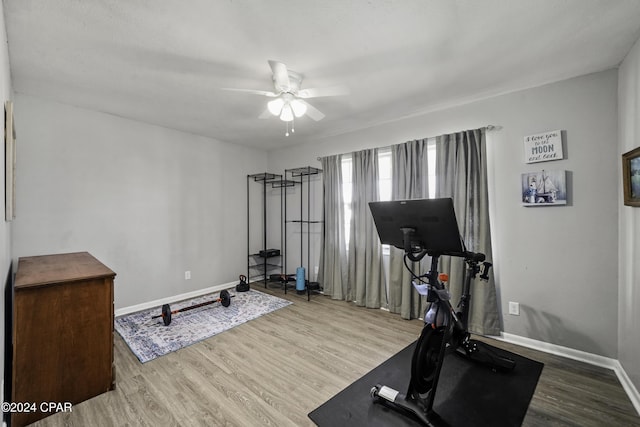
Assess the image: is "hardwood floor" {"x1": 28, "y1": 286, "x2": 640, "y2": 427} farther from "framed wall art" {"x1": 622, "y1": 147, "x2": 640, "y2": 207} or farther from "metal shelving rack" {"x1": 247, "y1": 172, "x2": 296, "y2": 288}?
"metal shelving rack" {"x1": 247, "y1": 172, "x2": 296, "y2": 288}

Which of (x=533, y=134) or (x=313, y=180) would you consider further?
(x=313, y=180)

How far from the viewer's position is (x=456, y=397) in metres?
1.92

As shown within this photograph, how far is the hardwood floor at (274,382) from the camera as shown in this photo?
174 cm

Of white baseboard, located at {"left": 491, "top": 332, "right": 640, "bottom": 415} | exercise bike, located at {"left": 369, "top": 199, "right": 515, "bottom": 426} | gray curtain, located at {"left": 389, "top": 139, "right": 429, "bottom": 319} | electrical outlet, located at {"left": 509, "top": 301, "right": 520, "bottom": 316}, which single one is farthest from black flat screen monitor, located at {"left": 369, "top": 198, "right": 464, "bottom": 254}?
white baseboard, located at {"left": 491, "top": 332, "right": 640, "bottom": 415}

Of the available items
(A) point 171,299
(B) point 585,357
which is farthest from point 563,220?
(A) point 171,299

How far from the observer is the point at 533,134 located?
2.58 m

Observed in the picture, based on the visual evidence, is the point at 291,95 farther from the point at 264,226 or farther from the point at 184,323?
the point at 264,226

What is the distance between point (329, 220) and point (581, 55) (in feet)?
10.2

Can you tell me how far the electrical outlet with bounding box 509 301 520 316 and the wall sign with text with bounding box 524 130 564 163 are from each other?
1411 mm

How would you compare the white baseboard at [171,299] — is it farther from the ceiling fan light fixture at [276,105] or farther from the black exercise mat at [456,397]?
the ceiling fan light fixture at [276,105]

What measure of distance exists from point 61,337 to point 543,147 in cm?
414

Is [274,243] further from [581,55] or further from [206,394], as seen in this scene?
[581,55]

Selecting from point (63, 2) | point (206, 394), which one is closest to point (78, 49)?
point (63, 2)

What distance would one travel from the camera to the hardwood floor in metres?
1.74
